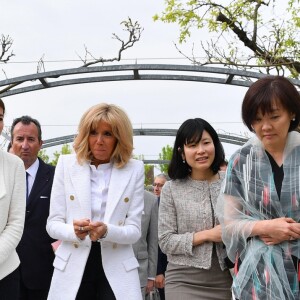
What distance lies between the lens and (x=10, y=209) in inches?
132

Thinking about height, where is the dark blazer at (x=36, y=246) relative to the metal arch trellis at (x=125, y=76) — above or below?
below

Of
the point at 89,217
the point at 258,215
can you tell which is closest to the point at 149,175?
the point at 89,217

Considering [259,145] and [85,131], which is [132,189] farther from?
[259,145]

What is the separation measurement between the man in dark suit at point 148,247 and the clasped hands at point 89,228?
2161mm

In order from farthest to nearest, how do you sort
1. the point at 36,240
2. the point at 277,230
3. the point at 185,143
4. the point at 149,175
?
the point at 149,175 < the point at 36,240 < the point at 185,143 < the point at 277,230

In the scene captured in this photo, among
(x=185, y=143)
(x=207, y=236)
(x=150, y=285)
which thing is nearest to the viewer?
(x=207, y=236)

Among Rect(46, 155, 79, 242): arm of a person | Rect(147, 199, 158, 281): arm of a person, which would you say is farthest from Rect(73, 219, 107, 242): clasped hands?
Rect(147, 199, 158, 281): arm of a person

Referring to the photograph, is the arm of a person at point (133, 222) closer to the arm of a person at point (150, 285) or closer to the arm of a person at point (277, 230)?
the arm of a person at point (277, 230)

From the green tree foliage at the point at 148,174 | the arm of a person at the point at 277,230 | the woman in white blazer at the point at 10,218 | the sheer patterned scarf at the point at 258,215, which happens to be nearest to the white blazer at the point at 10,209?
the woman in white blazer at the point at 10,218

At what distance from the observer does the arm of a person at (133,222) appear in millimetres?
3232

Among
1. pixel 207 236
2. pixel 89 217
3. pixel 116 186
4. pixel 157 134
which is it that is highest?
pixel 157 134

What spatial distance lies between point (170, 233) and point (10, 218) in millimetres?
955

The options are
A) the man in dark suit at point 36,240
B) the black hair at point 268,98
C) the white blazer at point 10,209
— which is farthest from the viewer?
the man in dark suit at point 36,240

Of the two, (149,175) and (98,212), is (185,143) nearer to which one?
(98,212)
